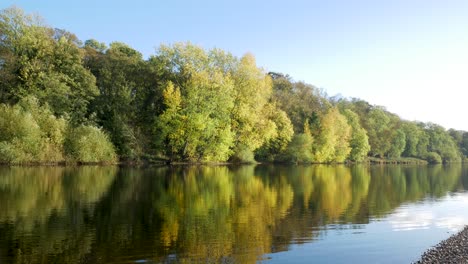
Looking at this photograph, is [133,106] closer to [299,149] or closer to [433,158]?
[299,149]

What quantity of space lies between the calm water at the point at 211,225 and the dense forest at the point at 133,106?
92.6ft

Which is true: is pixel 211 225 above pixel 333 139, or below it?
below

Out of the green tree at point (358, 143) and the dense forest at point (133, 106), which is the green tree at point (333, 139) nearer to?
the dense forest at point (133, 106)

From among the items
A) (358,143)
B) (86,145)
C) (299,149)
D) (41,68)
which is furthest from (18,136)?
(358,143)

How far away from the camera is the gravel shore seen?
12703 mm

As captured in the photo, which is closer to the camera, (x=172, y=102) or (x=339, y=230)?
(x=339, y=230)

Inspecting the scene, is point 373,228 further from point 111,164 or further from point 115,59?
point 115,59

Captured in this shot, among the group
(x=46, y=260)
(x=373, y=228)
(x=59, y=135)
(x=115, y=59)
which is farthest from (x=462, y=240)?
(x=115, y=59)

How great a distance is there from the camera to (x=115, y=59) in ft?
247

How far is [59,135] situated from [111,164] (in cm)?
1046

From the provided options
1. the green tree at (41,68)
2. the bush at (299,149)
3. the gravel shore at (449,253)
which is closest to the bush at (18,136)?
the green tree at (41,68)

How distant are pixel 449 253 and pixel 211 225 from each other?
31.5 ft

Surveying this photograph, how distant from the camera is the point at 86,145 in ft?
194

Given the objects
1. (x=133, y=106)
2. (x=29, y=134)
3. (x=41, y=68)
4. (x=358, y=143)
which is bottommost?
(x=29, y=134)
